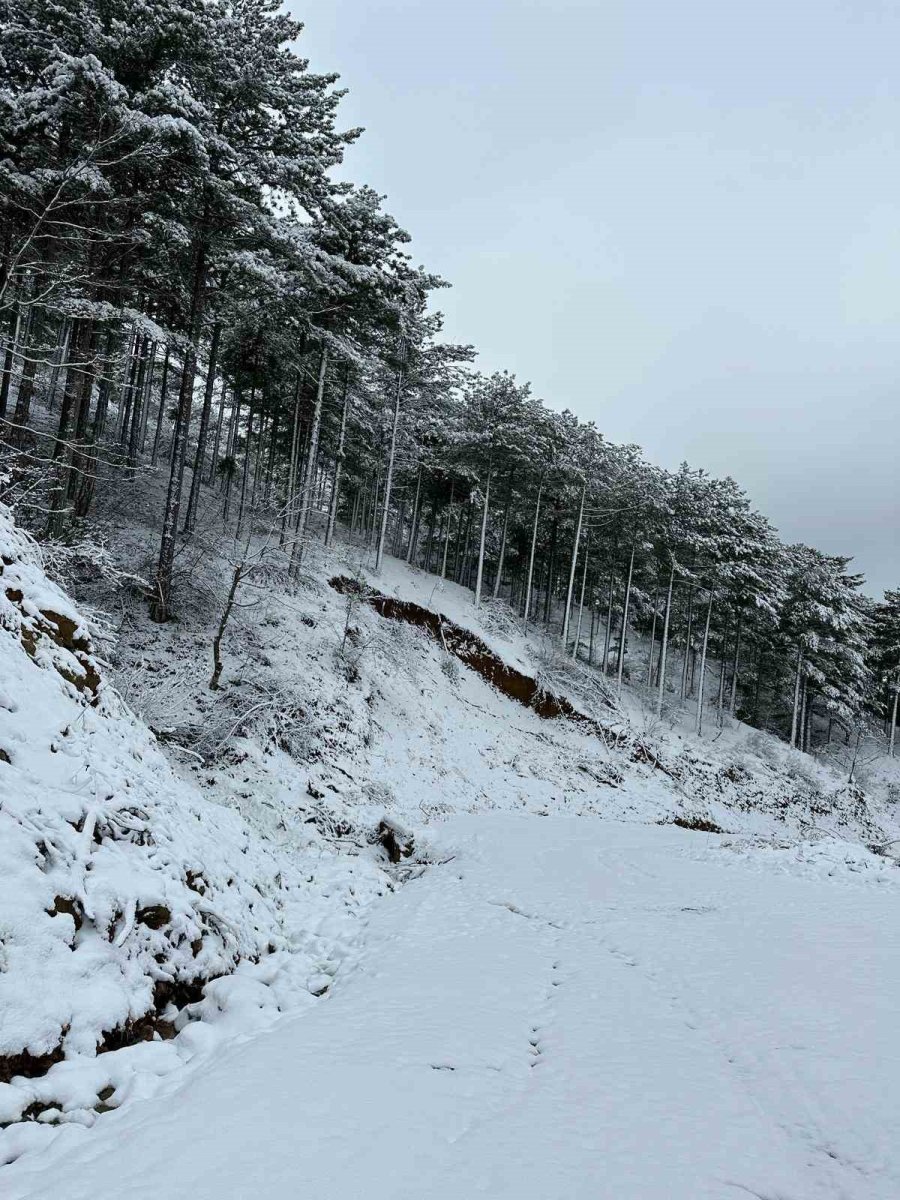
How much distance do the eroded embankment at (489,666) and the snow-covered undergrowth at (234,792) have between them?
1.15 ft

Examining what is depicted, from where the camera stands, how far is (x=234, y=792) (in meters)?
10.0

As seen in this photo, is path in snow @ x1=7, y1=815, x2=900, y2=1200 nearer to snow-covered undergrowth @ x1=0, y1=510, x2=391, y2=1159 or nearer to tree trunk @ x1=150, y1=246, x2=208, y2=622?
snow-covered undergrowth @ x1=0, y1=510, x2=391, y2=1159

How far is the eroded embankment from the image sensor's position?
24.1m

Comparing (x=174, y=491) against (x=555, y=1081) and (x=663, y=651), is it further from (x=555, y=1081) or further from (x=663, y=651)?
(x=663, y=651)

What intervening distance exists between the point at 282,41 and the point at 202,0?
2.80 metres

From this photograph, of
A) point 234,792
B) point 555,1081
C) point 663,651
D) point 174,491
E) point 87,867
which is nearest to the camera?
point 555,1081

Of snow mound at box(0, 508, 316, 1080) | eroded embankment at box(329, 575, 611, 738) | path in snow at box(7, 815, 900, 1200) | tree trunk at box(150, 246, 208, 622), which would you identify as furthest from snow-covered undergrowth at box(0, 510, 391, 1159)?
eroded embankment at box(329, 575, 611, 738)

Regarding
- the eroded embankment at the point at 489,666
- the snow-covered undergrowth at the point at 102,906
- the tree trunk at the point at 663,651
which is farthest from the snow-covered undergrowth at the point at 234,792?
the tree trunk at the point at 663,651

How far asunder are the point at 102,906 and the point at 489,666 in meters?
20.7

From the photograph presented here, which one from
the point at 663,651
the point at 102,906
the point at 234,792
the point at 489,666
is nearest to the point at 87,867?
the point at 102,906

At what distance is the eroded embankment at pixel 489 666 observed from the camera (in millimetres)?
24078

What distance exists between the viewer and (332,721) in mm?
14812

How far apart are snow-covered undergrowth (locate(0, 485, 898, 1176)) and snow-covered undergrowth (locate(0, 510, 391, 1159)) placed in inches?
0.7

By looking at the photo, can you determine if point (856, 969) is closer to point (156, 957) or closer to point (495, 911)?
point (495, 911)
